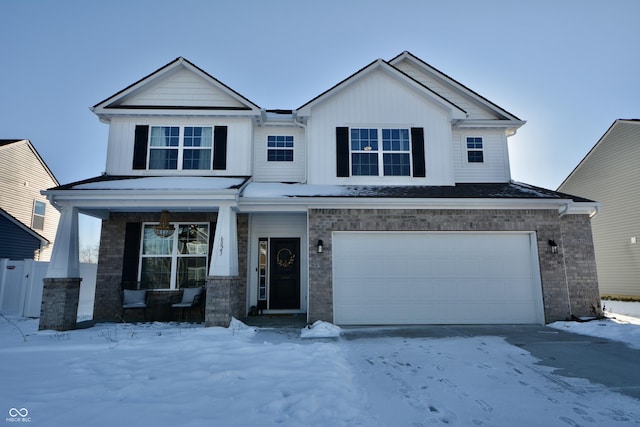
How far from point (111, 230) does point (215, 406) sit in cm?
844

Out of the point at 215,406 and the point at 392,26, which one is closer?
the point at 215,406

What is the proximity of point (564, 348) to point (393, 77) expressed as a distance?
8.23 metres

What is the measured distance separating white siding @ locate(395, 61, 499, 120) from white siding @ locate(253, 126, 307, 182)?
462 cm

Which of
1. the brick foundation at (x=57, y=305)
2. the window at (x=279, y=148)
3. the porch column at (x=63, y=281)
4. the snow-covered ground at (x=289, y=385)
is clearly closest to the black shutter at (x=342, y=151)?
the window at (x=279, y=148)

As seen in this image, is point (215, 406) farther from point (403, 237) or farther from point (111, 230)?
point (111, 230)

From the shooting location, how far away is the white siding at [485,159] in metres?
11.3

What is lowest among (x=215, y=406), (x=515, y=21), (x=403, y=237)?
(x=215, y=406)

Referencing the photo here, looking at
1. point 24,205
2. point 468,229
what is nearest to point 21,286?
point 24,205

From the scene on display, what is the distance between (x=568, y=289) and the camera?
372 inches

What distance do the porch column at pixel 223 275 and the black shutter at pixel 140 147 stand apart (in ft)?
11.9

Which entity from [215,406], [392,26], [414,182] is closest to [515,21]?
[392,26]

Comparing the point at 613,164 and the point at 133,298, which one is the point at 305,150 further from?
the point at 613,164

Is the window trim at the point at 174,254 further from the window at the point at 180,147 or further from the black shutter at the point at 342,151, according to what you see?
the black shutter at the point at 342,151

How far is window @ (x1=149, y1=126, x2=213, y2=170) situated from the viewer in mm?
10500
